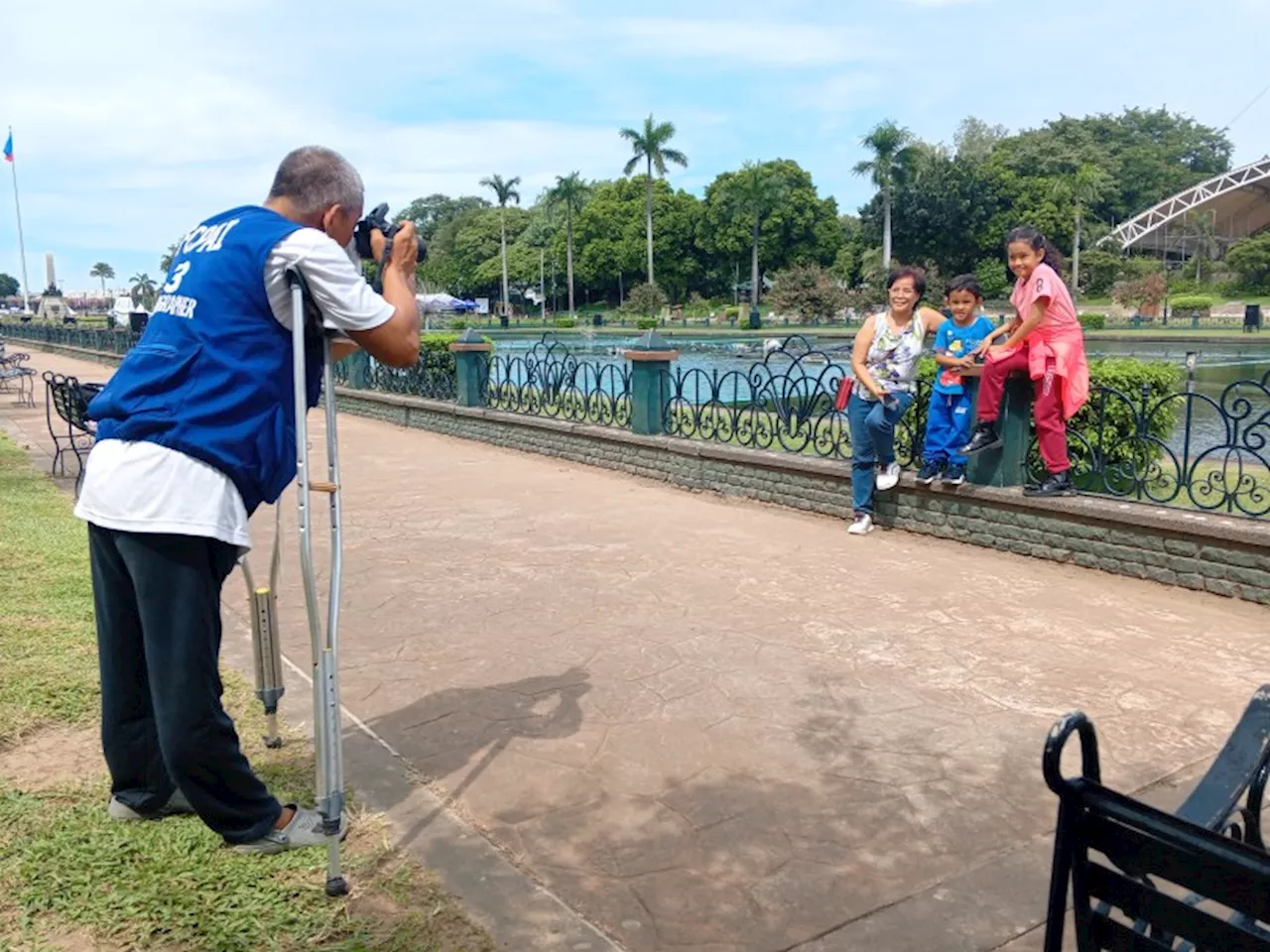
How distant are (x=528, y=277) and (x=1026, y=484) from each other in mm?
65690

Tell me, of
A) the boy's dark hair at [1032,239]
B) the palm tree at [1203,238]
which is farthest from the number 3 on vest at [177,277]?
the palm tree at [1203,238]

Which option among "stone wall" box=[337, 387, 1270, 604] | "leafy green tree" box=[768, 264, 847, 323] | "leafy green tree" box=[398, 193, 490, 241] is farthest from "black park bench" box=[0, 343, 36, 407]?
"leafy green tree" box=[398, 193, 490, 241]

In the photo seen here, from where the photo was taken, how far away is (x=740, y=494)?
8125mm

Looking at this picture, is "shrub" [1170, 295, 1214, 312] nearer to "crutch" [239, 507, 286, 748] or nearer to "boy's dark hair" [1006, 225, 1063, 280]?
"boy's dark hair" [1006, 225, 1063, 280]

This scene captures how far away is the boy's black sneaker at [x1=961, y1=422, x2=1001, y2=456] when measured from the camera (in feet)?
20.8

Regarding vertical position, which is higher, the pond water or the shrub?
the shrub

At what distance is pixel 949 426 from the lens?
258 inches

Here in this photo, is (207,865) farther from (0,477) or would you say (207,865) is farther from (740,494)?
(0,477)

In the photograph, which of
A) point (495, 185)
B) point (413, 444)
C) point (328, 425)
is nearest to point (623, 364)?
point (413, 444)

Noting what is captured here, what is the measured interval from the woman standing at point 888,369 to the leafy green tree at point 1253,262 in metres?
50.3

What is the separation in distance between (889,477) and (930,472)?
0.26 meters

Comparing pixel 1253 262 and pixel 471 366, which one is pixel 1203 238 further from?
pixel 471 366

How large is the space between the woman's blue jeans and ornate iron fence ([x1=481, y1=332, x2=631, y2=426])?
3032 millimetres

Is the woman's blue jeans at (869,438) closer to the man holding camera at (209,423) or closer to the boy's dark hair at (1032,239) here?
the boy's dark hair at (1032,239)
